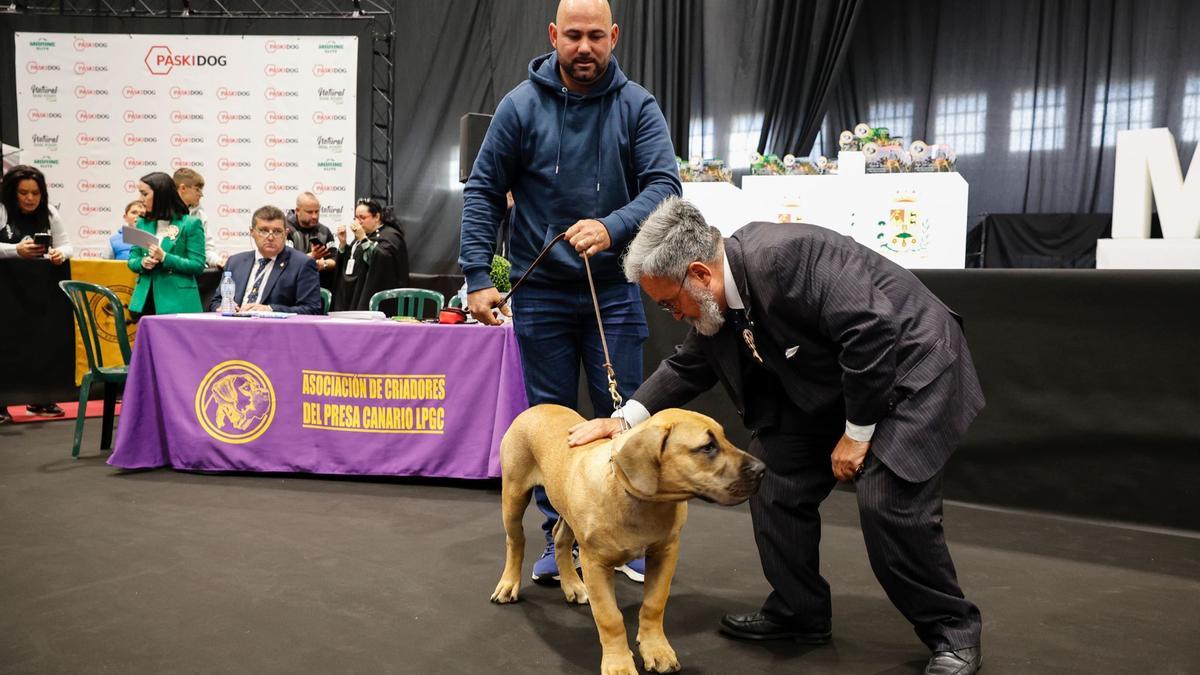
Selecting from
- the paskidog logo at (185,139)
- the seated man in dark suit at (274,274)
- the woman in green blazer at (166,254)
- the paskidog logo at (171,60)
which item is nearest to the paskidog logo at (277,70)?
the paskidog logo at (171,60)

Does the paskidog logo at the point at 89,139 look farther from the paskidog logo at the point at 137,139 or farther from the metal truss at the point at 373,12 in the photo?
the metal truss at the point at 373,12

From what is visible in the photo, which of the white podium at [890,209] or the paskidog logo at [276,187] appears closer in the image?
the white podium at [890,209]

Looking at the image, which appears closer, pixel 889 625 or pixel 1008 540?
pixel 889 625

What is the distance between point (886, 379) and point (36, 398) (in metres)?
6.69

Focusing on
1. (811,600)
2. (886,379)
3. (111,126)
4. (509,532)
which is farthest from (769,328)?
(111,126)

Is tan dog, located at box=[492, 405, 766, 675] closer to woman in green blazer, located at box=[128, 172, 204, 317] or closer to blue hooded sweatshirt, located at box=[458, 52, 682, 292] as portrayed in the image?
blue hooded sweatshirt, located at box=[458, 52, 682, 292]

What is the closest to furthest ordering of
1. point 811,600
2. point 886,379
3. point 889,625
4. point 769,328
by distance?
point 886,379, point 769,328, point 811,600, point 889,625

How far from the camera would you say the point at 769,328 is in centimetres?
216

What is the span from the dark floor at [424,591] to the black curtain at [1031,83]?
23.1 feet

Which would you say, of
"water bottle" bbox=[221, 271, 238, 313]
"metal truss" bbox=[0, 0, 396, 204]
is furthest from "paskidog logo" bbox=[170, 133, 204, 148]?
"water bottle" bbox=[221, 271, 238, 313]

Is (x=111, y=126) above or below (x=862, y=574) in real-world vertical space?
above

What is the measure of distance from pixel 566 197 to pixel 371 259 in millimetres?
5185

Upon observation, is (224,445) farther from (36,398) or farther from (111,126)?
(111,126)

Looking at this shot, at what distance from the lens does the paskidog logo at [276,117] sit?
906 centimetres
